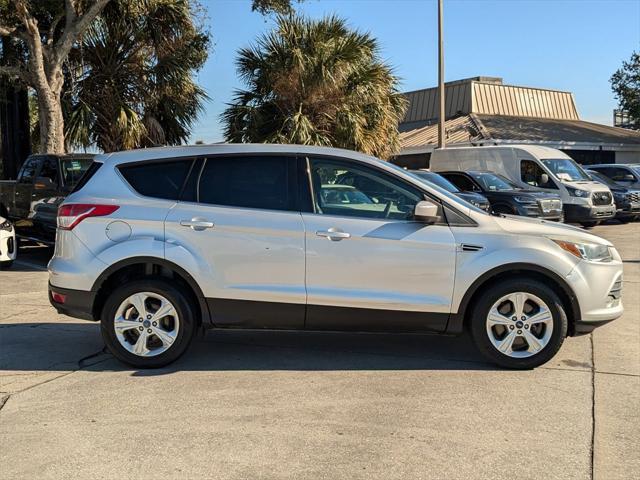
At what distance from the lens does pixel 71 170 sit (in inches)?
418

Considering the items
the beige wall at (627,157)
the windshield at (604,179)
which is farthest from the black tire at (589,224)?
the beige wall at (627,157)

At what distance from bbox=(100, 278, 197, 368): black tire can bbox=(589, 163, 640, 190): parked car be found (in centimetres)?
1768

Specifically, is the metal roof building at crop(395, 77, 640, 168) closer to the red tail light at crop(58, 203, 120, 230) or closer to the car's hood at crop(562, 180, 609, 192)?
the car's hood at crop(562, 180, 609, 192)

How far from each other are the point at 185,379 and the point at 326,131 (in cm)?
1244

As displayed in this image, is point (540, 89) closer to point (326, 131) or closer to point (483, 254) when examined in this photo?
point (326, 131)

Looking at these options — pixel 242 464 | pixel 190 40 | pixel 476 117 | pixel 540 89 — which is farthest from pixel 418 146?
pixel 242 464

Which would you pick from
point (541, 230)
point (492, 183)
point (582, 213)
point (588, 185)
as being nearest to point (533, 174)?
point (588, 185)

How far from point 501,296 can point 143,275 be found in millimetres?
2878

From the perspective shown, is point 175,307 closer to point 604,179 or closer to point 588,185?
point 588,185

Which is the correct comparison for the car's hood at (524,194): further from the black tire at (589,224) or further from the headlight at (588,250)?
the headlight at (588,250)

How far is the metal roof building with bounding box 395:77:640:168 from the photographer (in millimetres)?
28406

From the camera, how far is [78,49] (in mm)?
15578

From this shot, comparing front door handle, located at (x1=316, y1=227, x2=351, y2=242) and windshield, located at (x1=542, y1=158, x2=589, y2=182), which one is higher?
windshield, located at (x1=542, y1=158, x2=589, y2=182)

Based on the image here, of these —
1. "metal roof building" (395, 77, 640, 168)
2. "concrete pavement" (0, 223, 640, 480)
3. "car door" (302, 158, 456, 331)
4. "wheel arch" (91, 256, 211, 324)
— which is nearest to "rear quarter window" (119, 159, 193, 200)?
"wheel arch" (91, 256, 211, 324)
